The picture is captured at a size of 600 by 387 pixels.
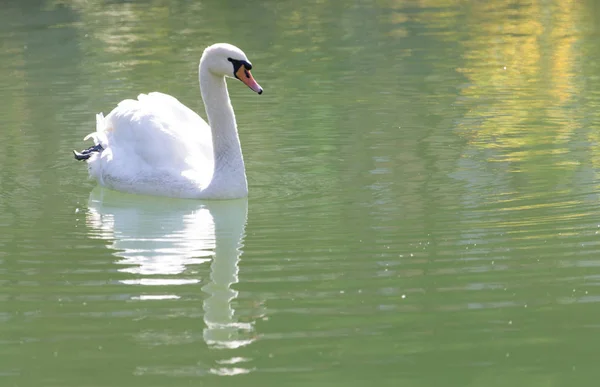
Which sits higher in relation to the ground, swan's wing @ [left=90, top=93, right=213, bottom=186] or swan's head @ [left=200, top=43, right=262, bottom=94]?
swan's head @ [left=200, top=43, right=262, bottom=94]

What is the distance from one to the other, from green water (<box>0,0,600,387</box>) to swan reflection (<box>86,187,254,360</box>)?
0.07 ft

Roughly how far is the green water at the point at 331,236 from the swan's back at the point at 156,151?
0.62 ft

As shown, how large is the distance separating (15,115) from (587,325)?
884cm

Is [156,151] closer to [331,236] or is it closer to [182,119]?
[182,119]

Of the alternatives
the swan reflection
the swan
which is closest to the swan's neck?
the swan

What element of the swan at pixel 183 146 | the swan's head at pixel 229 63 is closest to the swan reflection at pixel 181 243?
the swan at pixel 183 146

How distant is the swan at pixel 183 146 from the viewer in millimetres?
10555

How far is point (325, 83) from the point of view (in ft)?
52.5

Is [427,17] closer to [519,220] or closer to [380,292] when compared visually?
[519,220]

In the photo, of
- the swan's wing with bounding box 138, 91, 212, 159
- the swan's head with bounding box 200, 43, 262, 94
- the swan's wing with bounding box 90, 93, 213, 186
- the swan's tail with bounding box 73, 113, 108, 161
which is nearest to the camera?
the swan's head with bounding box 200, 43, 262, 94

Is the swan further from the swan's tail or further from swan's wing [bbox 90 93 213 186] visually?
the swan's tail

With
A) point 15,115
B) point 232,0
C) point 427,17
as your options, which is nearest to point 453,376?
point 15,115

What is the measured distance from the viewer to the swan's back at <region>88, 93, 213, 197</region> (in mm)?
10727

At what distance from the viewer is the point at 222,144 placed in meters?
10.7
